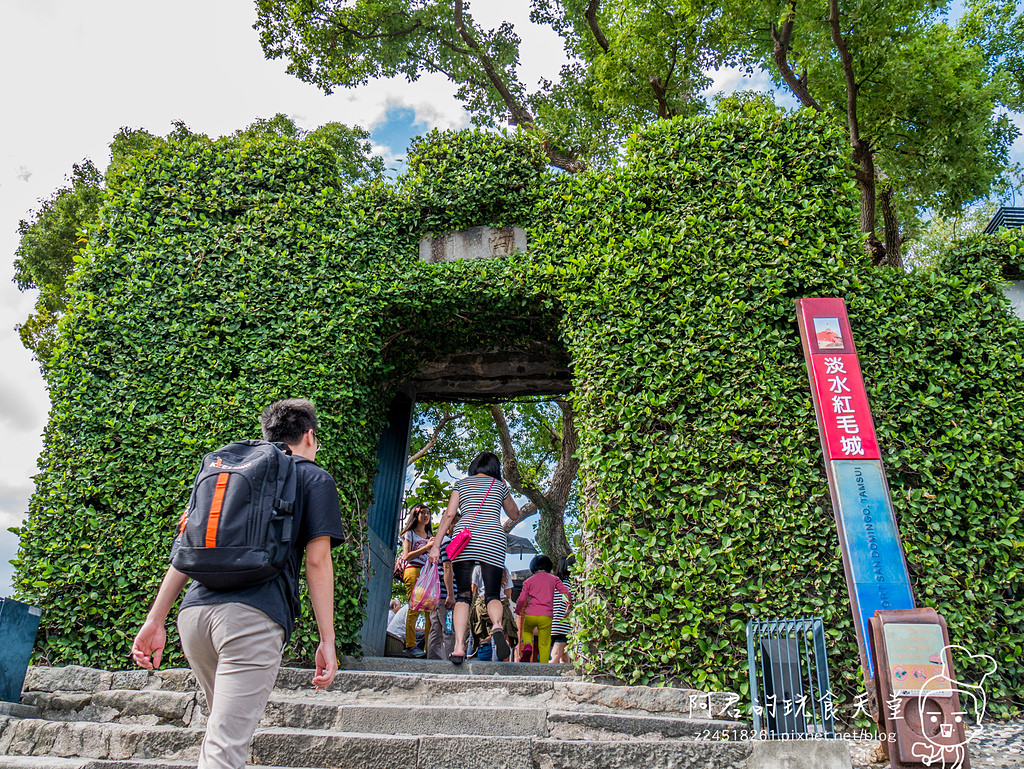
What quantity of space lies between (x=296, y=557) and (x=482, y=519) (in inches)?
123

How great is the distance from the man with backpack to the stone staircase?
4.44 feet

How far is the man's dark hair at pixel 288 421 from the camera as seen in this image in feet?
8.99

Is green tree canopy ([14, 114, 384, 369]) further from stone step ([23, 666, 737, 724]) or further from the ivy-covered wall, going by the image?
stone step ([23, 666, 737, 724])

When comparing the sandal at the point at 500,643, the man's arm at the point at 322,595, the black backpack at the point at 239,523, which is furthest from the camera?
the sandal at the point at 500,643

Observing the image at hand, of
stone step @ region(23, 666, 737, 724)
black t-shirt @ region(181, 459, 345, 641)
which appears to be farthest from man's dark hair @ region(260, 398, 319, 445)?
stone step @ region(23, 666, 737, 724)

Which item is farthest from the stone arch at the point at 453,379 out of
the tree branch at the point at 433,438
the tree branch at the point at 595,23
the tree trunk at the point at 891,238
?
the tree branch at the point at 433,438

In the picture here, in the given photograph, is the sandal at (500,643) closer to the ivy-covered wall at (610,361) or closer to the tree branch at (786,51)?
the ivy-covered wall at (610,361)

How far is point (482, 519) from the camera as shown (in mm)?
5496

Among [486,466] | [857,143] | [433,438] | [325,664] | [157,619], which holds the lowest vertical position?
[325,664]

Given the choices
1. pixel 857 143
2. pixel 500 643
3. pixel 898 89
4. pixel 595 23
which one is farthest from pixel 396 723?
pixel 595 23

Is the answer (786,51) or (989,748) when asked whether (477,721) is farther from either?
(786,51)

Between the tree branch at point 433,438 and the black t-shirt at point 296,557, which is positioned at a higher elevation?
the tree branch at point 433,438

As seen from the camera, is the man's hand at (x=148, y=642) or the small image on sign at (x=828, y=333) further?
the small image on sign at (x=828, y=333)

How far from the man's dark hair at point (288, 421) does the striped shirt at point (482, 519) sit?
114 inches
